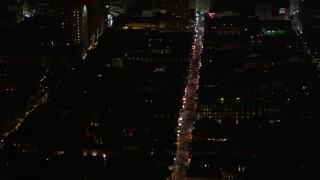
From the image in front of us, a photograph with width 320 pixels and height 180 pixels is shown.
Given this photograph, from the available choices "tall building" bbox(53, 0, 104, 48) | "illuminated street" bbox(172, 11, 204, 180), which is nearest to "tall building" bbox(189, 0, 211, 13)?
"illuminated street" bbox(172, 11, 204, 180)

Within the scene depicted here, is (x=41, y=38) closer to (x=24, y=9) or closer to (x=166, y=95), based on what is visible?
(x=24, y=9)

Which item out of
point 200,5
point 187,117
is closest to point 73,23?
point 200,5

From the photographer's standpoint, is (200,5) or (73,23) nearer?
(73,23)

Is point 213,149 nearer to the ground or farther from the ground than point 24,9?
nearer to the ground

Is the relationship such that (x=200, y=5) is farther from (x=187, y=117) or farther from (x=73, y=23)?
(x=187, y=117)

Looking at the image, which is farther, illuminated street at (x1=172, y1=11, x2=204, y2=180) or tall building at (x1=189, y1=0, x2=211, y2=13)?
tall building at (x1=189, y1=0, x2=211, y2=13)

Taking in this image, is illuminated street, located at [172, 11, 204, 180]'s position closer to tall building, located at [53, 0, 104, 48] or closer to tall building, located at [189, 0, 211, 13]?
tall building, located at [53, 0, 104, 48]

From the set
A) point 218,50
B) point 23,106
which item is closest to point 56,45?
point 218,50

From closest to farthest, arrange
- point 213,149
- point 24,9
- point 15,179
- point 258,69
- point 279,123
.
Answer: point 15,179 < point 213,149 < point 279,123 < point 258,69 < point 24,9

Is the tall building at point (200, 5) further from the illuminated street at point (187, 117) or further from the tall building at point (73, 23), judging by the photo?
the tall building at point (73, 23)

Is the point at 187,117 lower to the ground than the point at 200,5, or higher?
lower

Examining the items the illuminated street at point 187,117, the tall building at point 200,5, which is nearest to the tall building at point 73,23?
the illuminated street at point 187,117
